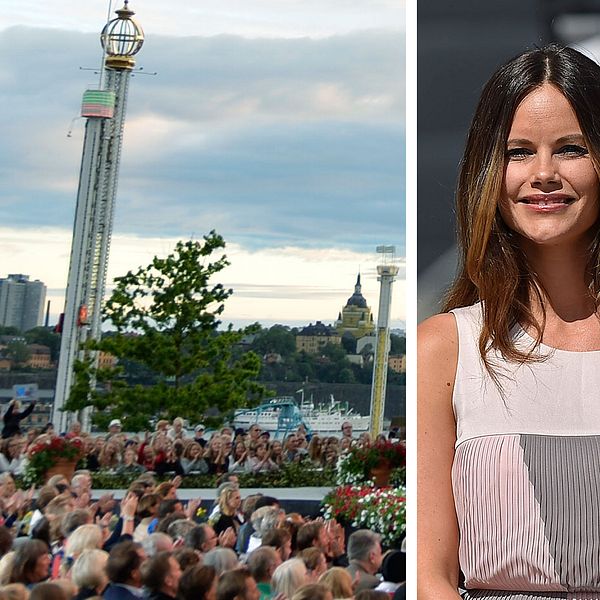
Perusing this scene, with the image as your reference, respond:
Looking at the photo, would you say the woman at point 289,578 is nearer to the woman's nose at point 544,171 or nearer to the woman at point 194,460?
the woman at point 194,460

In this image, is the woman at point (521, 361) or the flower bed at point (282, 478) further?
the flower bed at point (282, 478)

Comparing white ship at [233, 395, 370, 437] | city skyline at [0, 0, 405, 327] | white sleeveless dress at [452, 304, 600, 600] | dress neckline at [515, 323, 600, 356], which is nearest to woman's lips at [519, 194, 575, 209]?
dress neckline at [515, 323, 600, 356]

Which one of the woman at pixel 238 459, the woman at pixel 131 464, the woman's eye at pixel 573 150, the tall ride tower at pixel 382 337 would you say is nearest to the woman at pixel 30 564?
the woman at pixel 131 464

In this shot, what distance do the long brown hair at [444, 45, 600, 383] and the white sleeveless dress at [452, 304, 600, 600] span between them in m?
0.11

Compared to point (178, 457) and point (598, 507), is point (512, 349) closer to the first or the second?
point (598, 507)

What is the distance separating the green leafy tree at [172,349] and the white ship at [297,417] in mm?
48

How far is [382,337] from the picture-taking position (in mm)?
2811

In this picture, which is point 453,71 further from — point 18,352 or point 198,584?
point 198,584

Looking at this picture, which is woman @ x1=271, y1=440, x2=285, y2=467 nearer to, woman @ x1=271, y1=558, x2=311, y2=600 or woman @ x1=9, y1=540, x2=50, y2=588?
woman @ x1=271, y1=558, x2=311, y2=600

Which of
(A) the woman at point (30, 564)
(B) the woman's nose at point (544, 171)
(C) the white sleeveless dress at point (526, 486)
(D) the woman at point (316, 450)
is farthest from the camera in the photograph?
(D) the woman at point (316, 450)

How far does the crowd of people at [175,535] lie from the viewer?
2.62 metres

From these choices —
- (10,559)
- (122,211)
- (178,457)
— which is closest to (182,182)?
(122,211)

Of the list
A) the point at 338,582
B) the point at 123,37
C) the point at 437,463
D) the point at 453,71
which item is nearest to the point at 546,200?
the point at 453,71

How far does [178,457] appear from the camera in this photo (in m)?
2.75
